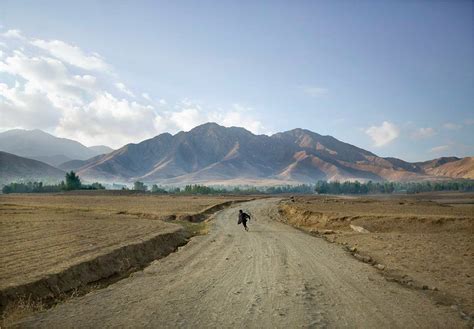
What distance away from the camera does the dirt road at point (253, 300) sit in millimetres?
10250

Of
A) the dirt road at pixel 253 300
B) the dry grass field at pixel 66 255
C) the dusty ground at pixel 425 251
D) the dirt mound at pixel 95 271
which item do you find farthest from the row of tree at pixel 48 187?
the dirt road at pixel 253 300

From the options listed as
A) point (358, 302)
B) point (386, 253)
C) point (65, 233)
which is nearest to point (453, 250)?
point (386, 253)

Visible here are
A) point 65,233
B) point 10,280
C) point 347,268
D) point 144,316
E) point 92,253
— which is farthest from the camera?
point 65,233

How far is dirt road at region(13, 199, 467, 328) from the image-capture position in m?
10.2

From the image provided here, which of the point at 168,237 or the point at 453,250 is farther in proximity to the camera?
the point at 168,237

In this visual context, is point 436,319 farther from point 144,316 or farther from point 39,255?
point 39,255

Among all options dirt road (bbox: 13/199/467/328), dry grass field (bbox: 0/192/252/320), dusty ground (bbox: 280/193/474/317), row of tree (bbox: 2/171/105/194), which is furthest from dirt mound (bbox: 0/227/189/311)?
row of tree (bbox: 2/171/105/194)

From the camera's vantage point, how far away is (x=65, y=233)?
91.9 ft

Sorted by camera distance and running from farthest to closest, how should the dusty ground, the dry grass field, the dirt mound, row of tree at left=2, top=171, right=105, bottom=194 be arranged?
→ 1. row of tree at left=2, top=171, right=105, bottom=194
2. the dusty ground
3. the dry grass field
4. the dirt mound

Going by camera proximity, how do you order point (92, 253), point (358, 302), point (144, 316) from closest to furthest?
point (144, 316) → point (358, 302) → point (92, 253)

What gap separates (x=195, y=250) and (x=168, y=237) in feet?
20.5

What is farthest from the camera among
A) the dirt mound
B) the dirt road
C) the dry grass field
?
the dry grass field

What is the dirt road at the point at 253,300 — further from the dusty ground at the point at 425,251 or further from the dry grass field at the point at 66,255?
the dry grass field at the point at 66,255

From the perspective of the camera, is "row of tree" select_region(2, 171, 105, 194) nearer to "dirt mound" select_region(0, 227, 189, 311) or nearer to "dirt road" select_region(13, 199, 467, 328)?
"dirt mound" select_region(0, 227, 189, 311)
